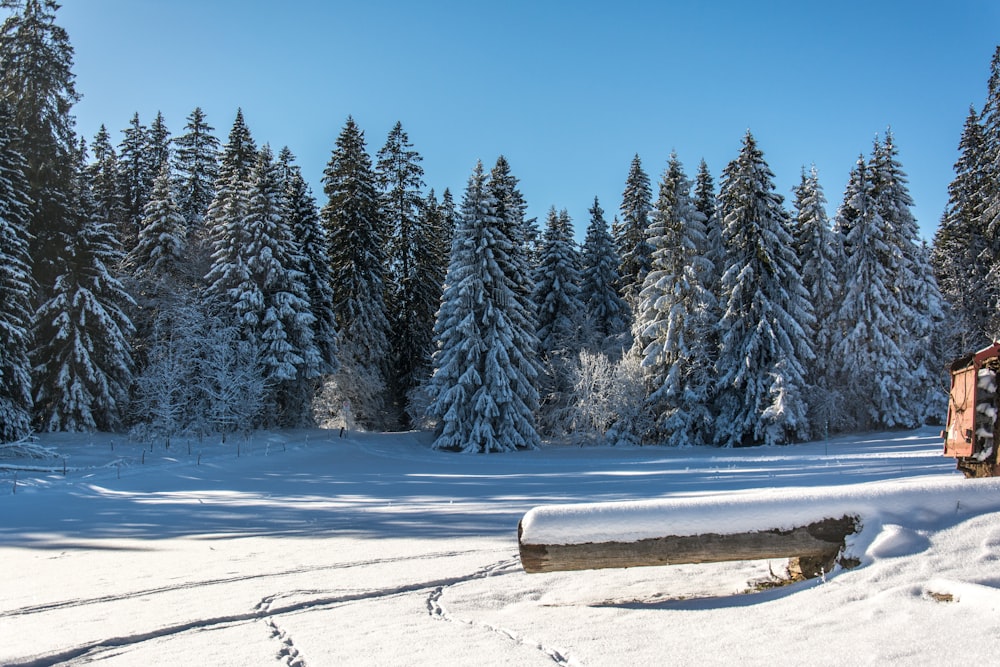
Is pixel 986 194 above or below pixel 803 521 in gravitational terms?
above

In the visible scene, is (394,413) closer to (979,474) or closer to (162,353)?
(162,353)

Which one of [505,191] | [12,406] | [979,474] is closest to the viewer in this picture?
[979,474]

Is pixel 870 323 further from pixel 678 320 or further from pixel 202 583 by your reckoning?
pixel 202 583

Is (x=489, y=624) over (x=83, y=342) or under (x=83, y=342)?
under

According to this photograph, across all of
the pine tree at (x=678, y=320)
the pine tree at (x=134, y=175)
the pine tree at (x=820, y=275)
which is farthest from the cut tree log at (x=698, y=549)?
the pine tree at (x=134, y=175)

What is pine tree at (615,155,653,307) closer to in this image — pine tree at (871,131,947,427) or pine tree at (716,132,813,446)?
pine tree at (716,132,813,446)

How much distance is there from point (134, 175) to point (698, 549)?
48549 mm

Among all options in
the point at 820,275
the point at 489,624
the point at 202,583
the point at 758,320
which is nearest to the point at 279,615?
the point at 489,624

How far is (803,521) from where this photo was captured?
16.4ft

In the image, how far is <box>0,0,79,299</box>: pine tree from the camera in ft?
100

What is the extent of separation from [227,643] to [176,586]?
2816mm

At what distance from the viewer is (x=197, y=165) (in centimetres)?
4612

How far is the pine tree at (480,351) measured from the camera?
114ft

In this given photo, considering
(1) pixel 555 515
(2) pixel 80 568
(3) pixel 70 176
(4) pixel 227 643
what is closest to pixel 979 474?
(1) pixel 555 515
